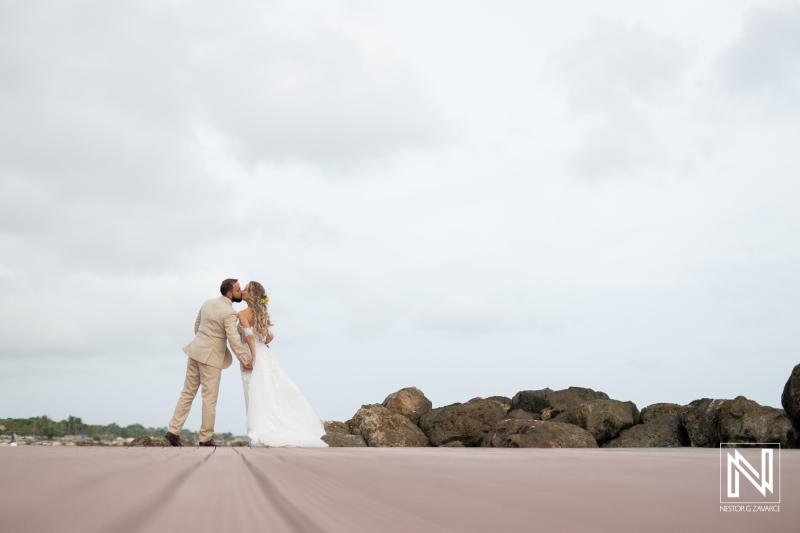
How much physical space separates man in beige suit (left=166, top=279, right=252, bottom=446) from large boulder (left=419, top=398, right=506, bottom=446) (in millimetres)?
3004

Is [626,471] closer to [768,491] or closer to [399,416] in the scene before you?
[768,491]

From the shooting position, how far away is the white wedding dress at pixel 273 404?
898 cm

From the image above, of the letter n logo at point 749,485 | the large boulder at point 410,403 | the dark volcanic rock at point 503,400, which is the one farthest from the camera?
the dark volcanic rock at point 503,400

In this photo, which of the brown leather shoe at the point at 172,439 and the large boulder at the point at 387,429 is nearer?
the brown leather shoe at the point at 172,439

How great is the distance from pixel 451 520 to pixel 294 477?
52 cm

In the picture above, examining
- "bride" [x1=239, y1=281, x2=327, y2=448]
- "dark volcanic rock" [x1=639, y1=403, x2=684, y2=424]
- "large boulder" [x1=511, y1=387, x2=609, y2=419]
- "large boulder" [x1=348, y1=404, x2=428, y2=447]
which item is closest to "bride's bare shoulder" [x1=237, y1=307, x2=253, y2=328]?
"bride" [x1=239, y1=281, x2=327, y2=448]

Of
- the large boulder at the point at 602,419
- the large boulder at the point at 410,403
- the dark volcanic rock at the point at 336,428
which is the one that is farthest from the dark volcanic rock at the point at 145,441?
the large boulder at the point at 602,419

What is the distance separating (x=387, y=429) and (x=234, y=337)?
10.1 ft

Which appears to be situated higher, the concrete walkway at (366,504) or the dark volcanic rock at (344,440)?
the concrete walkway at (366,504)

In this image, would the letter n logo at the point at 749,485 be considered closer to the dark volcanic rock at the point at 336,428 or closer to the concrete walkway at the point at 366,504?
the concrete walkway at the point at 366,504

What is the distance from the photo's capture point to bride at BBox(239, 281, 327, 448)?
8922 mm

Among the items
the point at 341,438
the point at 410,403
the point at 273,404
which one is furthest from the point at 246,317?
the point at 410,403

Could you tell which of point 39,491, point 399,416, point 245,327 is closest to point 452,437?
point 399,416

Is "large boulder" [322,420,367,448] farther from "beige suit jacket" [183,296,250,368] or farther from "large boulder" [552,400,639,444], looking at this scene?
"large boulder" [552,400,639,444]
